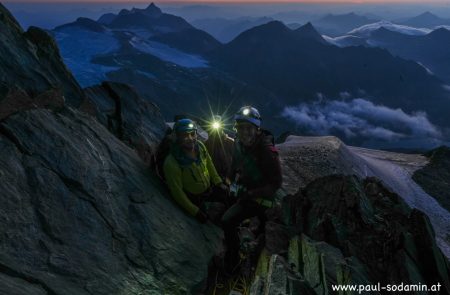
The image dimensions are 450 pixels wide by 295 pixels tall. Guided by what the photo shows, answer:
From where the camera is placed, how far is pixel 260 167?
13.2 m

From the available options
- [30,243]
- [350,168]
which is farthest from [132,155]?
[350,168]

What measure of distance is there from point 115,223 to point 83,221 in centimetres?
113

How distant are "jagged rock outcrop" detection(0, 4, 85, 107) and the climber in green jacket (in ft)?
15.8

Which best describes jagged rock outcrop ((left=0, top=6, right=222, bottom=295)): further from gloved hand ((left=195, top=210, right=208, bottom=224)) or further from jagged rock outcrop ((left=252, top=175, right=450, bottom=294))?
jagged rock outcrop ((left=252, top=175, right=450, bottom=294))

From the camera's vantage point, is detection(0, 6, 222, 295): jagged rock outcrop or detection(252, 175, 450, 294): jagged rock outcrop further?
detection(252, 175, 450, 294): jagged rock outcrop

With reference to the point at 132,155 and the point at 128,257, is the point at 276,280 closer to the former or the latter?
the point at 128,257

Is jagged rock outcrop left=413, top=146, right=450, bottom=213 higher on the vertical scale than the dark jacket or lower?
higher

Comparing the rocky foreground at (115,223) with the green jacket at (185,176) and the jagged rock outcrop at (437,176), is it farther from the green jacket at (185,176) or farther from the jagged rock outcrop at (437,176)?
the jagged rock outcrop at (437,176)

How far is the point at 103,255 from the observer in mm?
10203

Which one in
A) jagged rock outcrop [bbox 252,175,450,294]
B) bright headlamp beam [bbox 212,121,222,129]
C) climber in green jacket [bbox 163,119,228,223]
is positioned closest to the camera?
jagged rock outcrop [bbox 252,175,450,294]

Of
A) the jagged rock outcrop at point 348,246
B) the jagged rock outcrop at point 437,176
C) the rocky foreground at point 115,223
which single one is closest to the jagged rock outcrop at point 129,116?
the rocky foreground at point 115,223

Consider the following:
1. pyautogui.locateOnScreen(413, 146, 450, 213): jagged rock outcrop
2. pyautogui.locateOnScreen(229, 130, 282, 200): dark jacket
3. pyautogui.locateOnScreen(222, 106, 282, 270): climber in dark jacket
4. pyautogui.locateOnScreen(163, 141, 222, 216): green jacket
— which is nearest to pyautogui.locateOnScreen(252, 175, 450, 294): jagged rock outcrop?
pyautogui.locateOnScreen(222, 106, 282, 270): climber in dark jacket

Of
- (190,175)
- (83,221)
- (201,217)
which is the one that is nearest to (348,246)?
(201,217)

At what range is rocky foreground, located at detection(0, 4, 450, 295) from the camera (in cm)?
922
